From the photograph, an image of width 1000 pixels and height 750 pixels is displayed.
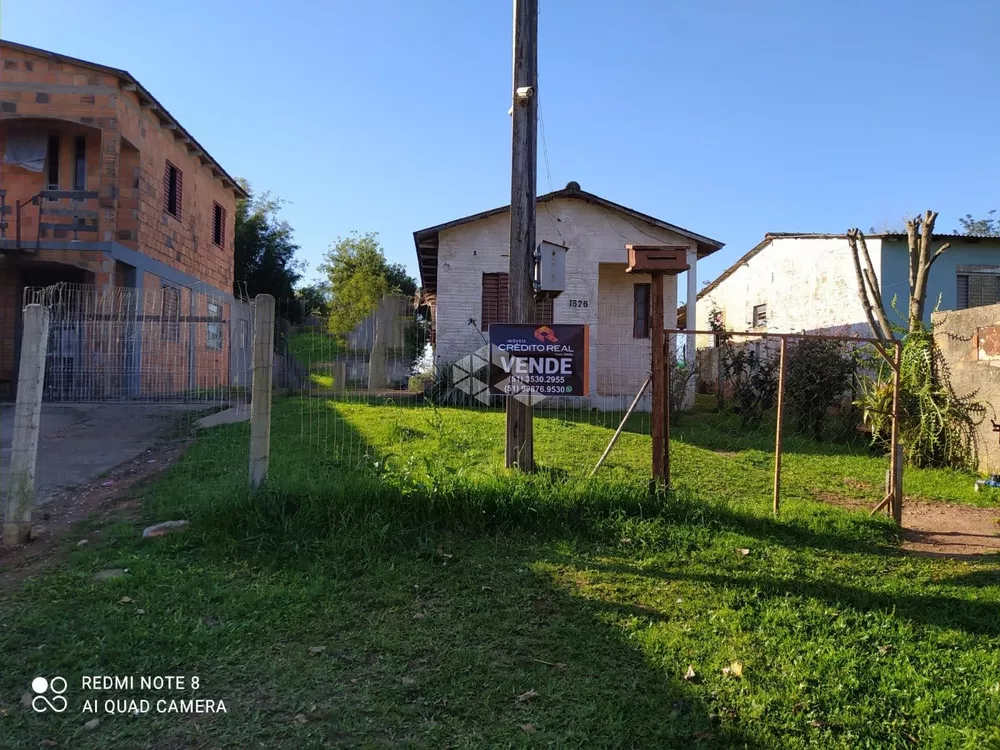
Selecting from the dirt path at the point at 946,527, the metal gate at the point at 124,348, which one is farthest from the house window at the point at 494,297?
the dirt path at the point at 946,527

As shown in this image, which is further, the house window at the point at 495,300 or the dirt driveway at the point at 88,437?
the house window at the point at 495,300

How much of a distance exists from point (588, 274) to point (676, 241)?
2.21 meters

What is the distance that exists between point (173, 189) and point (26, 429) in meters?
13.6

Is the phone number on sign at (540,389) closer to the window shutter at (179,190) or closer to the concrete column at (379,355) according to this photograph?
the concrete column at (379,355)

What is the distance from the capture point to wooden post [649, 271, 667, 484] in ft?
19.1

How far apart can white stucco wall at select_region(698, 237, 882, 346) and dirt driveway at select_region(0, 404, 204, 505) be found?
48.4 feet

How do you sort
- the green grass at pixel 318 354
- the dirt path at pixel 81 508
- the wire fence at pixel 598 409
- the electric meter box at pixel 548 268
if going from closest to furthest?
1. the dirt path at pixel 81 508
2. the green grass at pixel 318 354
3. the wire fence at pixel 598 409
4. the electric meter box at pixel 548 268

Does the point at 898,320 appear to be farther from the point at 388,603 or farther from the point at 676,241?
the point at 388,603

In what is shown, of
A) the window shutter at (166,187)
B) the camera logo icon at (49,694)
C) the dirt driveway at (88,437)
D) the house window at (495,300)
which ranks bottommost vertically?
the camera logo icon at (49,694)

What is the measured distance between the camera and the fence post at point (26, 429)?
15.9 feet

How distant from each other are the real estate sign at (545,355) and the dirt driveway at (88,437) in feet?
12.8

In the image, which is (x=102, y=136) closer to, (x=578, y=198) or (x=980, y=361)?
(x=578, y=198)

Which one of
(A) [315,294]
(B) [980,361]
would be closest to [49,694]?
(B) [980,361]

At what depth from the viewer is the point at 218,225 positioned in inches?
793
